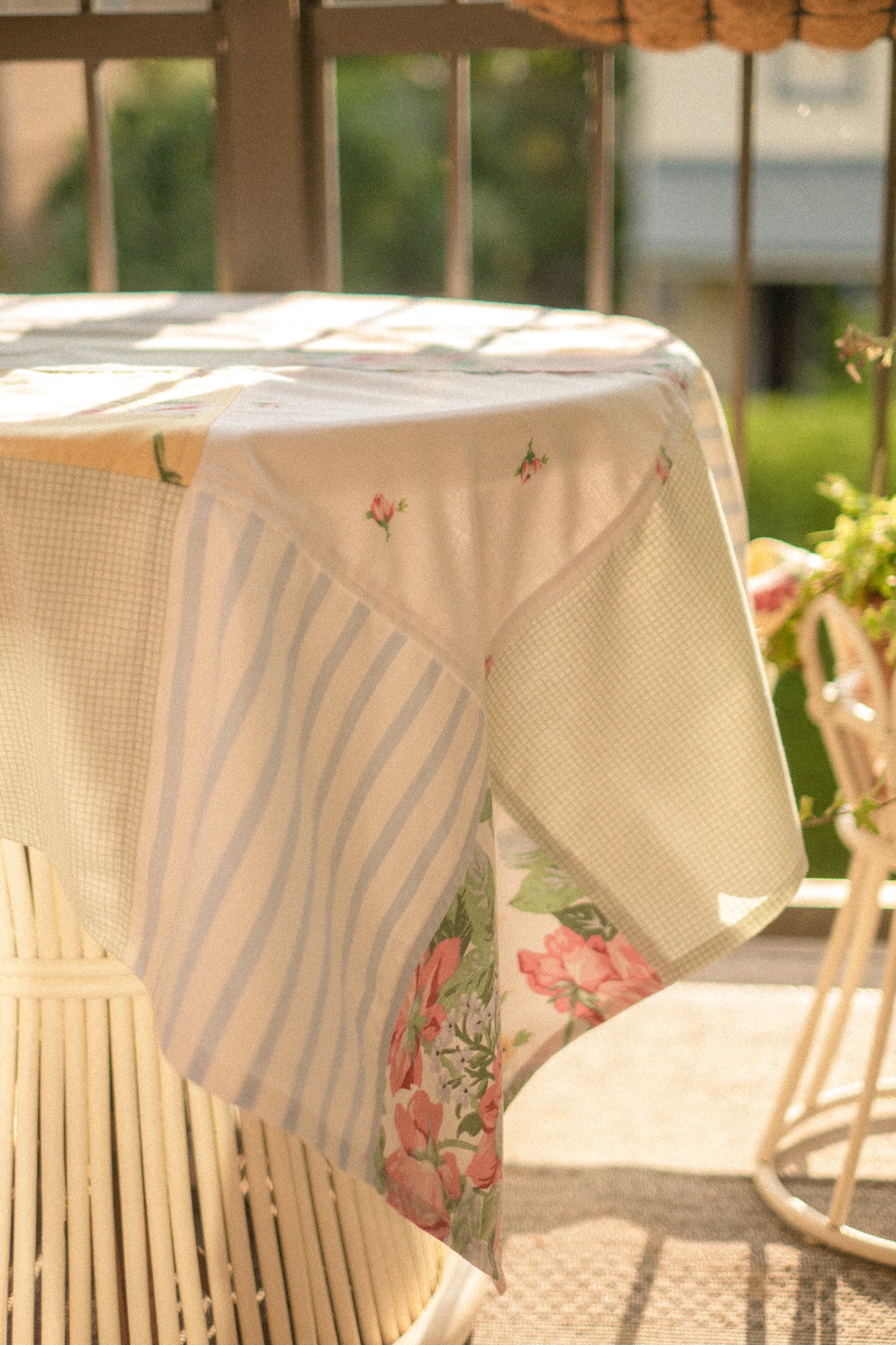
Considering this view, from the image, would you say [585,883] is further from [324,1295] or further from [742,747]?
[324,1295]

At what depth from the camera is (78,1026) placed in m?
0.88

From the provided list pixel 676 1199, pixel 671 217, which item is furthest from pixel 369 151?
pixel 676 1199

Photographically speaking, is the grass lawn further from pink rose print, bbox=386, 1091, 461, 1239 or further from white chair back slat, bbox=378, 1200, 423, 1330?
pink rose print, bbox=386, 1091, 461, 1239

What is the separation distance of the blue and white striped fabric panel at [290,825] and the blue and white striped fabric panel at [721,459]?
1.54 feet

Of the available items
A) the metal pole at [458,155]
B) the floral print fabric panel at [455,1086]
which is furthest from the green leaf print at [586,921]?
the metal pole at [458,155]

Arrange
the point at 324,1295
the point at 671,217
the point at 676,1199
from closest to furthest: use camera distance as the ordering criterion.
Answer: the point at 324,1295 → the point at 676,1199 → the point at 671,217

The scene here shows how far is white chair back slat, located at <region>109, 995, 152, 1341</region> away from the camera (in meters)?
0.87

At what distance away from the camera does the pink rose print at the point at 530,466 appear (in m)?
0.78

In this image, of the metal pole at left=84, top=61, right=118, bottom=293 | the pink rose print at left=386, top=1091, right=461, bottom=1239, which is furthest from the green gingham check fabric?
the metal pole at left=84, top=61, right=118, bottom=293

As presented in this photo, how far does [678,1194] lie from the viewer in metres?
1.40

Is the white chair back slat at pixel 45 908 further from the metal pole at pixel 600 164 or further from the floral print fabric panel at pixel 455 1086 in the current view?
the metal pole at pixel 600 164

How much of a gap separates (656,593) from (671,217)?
37.2 ft

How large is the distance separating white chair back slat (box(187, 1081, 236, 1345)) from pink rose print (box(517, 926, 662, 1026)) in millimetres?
245

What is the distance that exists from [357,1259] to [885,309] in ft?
4.46
